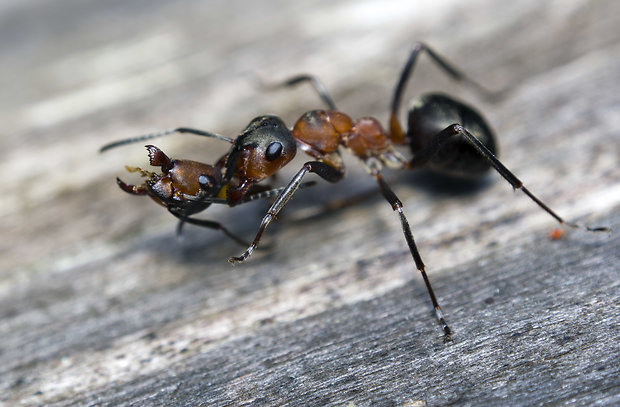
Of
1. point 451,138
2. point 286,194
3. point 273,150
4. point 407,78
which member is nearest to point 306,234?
point 286,194

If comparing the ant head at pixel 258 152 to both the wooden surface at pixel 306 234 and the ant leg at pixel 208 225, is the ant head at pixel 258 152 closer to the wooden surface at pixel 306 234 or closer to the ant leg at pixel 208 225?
the ant leg at pixel 208 225

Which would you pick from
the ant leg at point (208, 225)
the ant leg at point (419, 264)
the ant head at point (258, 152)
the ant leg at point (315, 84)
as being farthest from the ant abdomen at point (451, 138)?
the ant leg at point (208, 225)

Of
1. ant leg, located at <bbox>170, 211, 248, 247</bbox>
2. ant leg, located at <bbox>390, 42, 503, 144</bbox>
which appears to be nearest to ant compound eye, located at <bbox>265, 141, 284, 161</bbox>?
ant leg, located at <bbox>170, 211, 248, 247</bbox>

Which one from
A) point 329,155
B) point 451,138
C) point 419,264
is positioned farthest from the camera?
point 329,155

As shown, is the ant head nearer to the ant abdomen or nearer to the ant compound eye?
the ant compound eye

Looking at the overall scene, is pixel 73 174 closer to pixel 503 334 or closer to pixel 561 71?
pixel 503 334

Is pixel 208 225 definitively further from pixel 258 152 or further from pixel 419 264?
pixel 419 264

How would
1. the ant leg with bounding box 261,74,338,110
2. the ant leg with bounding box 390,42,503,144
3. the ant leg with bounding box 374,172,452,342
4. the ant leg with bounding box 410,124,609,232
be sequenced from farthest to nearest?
the ant leg with bounding box 261,74,338,110, the ant leg with bounding box 390,42,503,144, the ant leg with bounding box 410,124,609,232, the ant leg with bounding box 374,172,452,342
